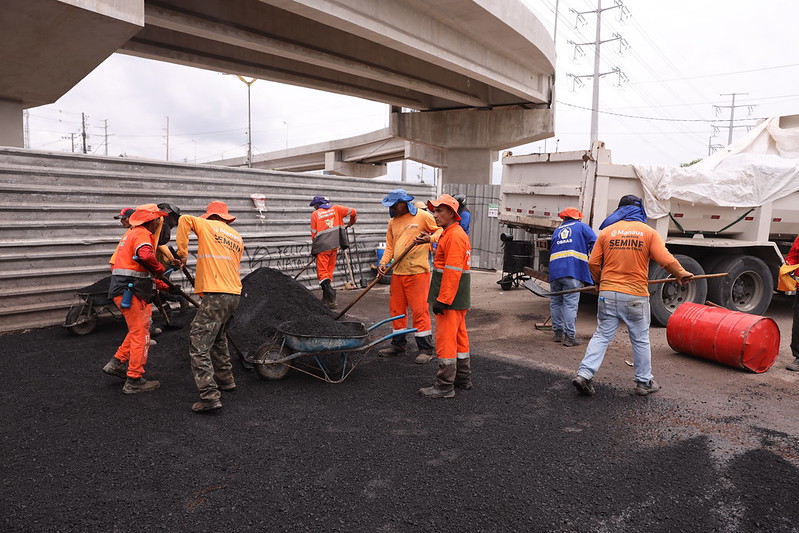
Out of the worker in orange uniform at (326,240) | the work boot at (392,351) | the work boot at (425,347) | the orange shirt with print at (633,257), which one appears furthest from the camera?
the worker in orange uniform at (326,240)

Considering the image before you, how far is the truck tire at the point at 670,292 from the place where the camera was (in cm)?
723

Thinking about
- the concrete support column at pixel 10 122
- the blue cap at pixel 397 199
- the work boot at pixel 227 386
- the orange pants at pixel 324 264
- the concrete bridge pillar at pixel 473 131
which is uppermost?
the concrete bridge pillar at pixel 473 131

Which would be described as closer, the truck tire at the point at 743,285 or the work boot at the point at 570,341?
the work boot at the point at 570,341

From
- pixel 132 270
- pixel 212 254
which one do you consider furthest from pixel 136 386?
pixel 212 254

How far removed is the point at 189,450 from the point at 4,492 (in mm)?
998

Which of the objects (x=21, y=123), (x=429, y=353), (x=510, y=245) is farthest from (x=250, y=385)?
(x=21, y=123)

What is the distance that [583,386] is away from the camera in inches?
182

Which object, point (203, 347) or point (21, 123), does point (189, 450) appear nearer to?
point (203, 347)

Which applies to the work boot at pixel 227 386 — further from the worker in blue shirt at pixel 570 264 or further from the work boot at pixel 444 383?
the worker in blue shirt at pixel 570 264

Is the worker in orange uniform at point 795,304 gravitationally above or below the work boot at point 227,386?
above

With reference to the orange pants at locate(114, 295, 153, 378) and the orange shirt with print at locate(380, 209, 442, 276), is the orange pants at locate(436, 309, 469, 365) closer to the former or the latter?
the orange shirt with print at locate(380, 209, 442, 276)

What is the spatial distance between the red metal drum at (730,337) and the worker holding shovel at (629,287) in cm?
Answer: 134

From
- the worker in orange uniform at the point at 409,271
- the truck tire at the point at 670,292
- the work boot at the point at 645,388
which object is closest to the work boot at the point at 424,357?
the worker in orange uniform at the point at 409,271

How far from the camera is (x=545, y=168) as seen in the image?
812 centimetres
